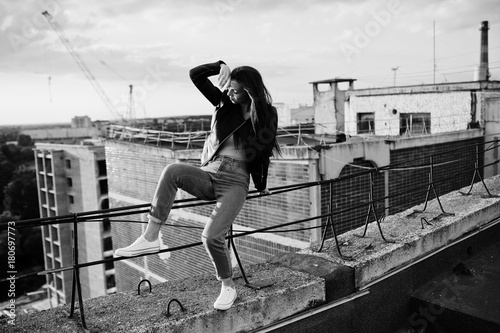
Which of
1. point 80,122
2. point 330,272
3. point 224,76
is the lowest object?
point 330,272

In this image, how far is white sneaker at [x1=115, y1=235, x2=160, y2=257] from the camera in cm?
254

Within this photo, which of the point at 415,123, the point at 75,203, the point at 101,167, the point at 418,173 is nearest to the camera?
the point at 418,173

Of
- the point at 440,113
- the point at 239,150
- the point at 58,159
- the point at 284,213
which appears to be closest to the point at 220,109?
the point at 239,150

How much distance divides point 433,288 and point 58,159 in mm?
29231

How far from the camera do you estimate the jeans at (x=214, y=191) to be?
2.58 m

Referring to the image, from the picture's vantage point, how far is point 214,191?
2.72 meters

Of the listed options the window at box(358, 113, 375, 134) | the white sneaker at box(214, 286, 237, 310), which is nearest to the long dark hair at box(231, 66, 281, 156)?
the white sneaker at box(214, 286, 237, 310)

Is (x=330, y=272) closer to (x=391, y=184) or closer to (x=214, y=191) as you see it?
(x=214, y=191)

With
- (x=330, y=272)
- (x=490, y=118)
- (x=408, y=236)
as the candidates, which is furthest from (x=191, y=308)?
(x=490, y=118)

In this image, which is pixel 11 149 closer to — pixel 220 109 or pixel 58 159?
pixel 58 159

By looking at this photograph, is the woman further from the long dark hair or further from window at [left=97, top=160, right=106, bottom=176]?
window at [left=97, top=160, right=106, bottom=176]

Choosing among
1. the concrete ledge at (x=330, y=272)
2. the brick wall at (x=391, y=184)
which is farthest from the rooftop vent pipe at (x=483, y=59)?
the concrete ledge at (x=330, y=272)

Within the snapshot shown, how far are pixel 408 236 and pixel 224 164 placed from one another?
2052mm

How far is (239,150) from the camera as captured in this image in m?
2.73
